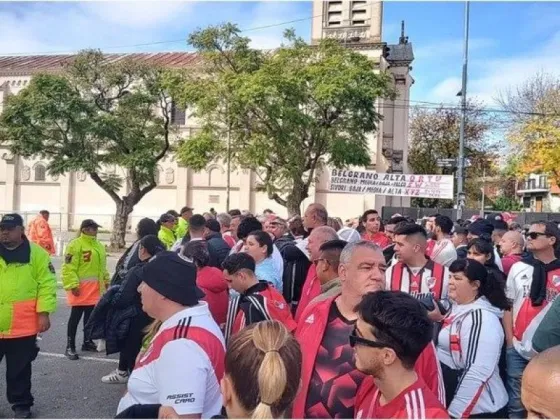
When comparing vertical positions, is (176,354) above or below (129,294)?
above

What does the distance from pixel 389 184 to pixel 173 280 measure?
1859 cm

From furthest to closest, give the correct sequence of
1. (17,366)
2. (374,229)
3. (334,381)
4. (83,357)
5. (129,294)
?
(374,229) → (83,357) → (129,294) → (17,366) → (334,381)

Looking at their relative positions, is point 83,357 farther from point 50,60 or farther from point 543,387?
point 50,60

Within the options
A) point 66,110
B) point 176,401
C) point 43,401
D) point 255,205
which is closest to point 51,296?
point 43,401

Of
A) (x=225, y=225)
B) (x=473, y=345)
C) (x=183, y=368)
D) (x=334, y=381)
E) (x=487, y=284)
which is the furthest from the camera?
(x=225, y=225)

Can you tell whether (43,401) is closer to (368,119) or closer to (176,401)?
(176,401)

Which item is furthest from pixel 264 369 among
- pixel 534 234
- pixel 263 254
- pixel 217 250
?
pixel 217 250

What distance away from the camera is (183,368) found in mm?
2486

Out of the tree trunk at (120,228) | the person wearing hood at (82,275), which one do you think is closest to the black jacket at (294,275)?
the person wearing hood at (82,275)

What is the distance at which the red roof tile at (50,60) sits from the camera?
4441cm

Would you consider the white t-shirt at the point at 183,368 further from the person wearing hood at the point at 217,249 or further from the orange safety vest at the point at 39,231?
the orange safety vest at the point at 39,231

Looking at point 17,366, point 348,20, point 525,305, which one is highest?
point 348,20

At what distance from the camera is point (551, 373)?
1.58 m

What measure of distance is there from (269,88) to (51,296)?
17872 millimetres
